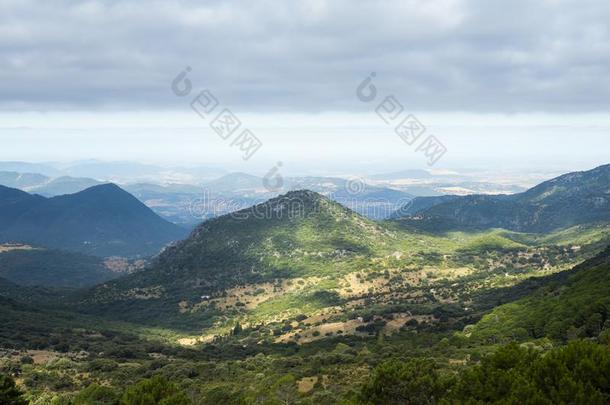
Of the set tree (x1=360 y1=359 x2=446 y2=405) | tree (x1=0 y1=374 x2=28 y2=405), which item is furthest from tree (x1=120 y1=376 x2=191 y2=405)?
tree (x1=360 y1=359 x2=446 y2=405)

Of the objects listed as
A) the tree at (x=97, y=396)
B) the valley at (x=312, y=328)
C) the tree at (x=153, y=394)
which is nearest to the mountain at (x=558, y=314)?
the valley at (x=312, y=328)

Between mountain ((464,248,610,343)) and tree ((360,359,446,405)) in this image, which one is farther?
mountain ((464,248,610,343))

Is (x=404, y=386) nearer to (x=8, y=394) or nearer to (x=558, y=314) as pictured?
(x=8, y=394)

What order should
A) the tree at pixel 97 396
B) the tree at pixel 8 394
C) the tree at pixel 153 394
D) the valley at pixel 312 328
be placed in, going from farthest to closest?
the valley at pixel 312 328, the tree at pixel 97 396, the tree at pixel 8 394, the tree at pixel 153 394

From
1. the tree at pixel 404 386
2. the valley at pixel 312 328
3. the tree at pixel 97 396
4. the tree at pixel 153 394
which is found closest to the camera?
the tree at pixel 153 394

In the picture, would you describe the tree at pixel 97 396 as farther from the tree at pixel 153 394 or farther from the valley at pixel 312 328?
the tree at pixel 153 394

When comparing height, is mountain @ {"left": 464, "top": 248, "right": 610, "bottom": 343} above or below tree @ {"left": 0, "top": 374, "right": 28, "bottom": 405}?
below

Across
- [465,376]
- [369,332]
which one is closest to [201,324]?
[369,332]

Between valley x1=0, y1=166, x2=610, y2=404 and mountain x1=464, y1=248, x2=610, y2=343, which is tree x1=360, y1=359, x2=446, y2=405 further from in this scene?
mountain x1=464, y1=248, x2=610, y2=343

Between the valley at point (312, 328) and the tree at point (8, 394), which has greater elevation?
the tree at point (8, 394)

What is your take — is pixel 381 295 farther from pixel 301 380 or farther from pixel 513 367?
pixel 513 367
